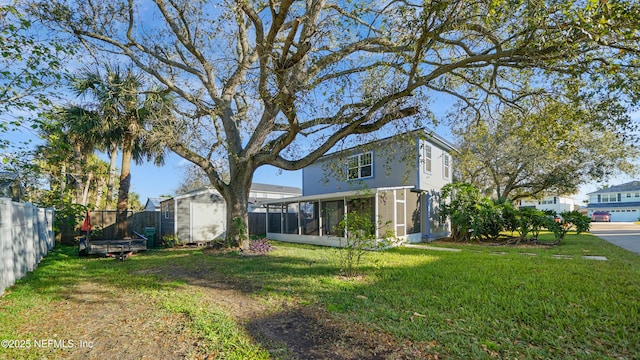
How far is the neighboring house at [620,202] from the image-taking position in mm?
39344

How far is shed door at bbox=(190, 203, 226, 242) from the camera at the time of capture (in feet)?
48.2

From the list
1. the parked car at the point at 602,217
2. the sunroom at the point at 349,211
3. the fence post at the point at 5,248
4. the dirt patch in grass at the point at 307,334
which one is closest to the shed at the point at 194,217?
the sunroom at the point at 349,211

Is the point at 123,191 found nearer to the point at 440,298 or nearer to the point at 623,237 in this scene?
the point at 440,298

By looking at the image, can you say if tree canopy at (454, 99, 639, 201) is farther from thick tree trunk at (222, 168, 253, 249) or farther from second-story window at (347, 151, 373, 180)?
thick tree trunk at (222, 168, 253, 249)

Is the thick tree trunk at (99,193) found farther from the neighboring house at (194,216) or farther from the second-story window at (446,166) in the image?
the second-story window at (446,166)

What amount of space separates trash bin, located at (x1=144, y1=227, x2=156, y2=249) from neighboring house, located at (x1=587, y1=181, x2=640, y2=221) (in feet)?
181

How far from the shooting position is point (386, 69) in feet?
25.8

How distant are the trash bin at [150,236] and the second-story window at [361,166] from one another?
32.6ft

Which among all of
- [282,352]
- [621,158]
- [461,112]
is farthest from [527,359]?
[621,158]

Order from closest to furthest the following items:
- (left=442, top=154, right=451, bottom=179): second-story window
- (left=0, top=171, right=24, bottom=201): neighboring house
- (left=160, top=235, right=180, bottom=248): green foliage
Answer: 1. (left=0, top=171, right=24, bottom=201): neighboring house
2. (left=160, top=235, right=180, bottom=248): green foliage
3. (left=442, top=154, right=451, bottom=179): second-story window

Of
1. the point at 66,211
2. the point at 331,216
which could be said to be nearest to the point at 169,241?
the point at 66,211

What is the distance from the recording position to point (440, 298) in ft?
16.2

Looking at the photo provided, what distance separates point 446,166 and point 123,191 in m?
16.8

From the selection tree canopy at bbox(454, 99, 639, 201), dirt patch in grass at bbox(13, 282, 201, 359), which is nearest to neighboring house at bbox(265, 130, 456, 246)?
tree canopy at bbox(454, 99, 639, 201)
